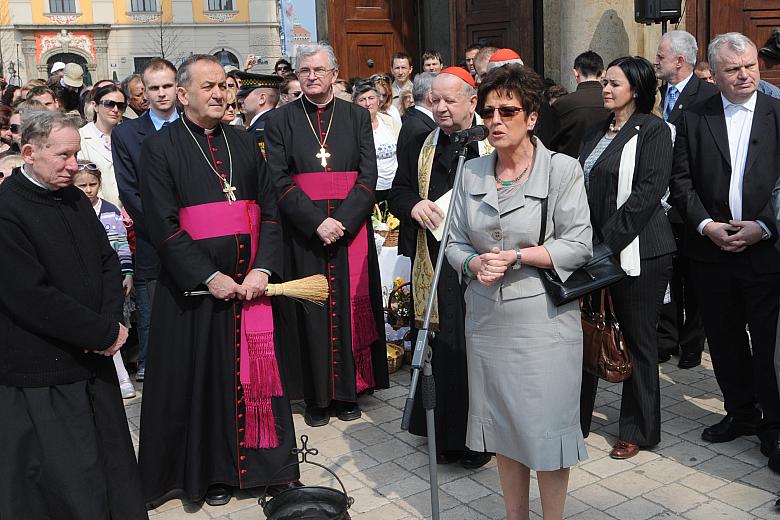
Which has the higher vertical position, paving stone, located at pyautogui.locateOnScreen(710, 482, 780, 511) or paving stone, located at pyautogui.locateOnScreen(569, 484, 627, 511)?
paving stone, located at pyautogui.locateOnScreen(569, 484, 627, 511)

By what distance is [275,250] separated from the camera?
484cm

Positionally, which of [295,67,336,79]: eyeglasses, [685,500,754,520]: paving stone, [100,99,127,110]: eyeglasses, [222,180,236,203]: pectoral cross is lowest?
[685,500,754,520]: paving stone

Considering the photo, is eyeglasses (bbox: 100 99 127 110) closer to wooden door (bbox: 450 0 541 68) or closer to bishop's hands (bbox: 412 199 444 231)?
bishop's hands (bbox: 412 199 444 231)

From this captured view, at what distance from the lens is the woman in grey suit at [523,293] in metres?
3.63

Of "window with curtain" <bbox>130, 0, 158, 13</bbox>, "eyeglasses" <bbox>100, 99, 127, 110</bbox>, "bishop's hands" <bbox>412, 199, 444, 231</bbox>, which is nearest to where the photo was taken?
"bishop's hands" <bbox>412, 199, 444, 231</bbox>

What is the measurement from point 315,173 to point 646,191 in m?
2.14

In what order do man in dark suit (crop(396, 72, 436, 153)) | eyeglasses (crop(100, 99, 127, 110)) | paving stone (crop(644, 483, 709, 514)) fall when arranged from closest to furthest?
paving stone (crop(644, 483, 709, 514))
man in dark suit (crop(396, 72, 436, 153))
eyeglasses (crop(100, 99, 127, 110))

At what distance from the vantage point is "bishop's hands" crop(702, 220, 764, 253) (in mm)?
4875

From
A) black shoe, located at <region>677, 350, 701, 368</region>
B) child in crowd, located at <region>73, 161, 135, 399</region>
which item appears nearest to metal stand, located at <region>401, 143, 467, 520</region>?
child in crowd, located at <region>73, 161, 135, 399</region>

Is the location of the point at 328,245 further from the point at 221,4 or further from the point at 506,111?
the point at 221,4

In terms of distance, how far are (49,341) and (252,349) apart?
1.19 metres

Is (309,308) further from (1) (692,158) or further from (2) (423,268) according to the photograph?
(1) (692,158)

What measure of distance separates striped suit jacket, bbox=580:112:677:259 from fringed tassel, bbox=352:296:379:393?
1733 millimetres

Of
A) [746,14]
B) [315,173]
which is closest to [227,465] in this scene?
[315,173]
